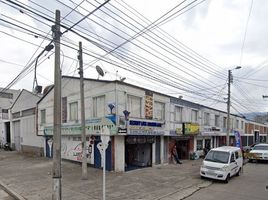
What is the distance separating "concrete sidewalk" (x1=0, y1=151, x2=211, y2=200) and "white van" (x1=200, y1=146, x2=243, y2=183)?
612 mm

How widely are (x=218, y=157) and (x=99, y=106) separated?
8.29 m

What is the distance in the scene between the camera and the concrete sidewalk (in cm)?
1119

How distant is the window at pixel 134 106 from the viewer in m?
17.6

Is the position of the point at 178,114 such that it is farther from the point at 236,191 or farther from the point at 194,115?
the point at 236,191

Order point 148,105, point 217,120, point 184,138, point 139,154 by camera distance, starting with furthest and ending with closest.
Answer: point 217,120 < point 184,138 < point 139,154 < point 148,105

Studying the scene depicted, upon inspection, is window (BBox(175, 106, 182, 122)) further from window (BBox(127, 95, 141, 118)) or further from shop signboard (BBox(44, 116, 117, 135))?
shop signboard (BBox(44, 116, 117, 135))

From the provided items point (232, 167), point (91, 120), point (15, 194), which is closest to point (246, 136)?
point (232, 167)

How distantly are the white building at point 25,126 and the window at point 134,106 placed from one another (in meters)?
12.8

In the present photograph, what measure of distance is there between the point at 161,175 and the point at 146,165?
4.08 metres

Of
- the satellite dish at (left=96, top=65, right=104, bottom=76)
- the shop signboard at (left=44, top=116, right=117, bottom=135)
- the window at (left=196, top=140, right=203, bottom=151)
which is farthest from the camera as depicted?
the window at (left=196, top=140, right=203, bottom=151)

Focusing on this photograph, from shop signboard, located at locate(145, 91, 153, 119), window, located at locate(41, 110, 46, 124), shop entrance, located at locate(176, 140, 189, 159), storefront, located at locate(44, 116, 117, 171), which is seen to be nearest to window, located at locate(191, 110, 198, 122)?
shop entrance, located at locate(176, 140, 189, 159)

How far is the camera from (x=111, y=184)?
1327 cm

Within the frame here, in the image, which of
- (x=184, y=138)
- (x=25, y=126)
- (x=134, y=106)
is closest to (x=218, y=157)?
(x=134, y=106)

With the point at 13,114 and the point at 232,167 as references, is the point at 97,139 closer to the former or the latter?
the point at 232,167
